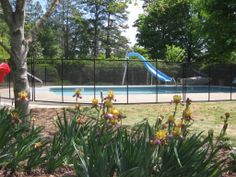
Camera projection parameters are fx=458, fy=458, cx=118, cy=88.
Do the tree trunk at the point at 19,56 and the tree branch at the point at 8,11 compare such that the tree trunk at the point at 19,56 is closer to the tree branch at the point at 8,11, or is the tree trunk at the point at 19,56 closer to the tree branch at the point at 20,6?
the tree branch at the point at 8,11

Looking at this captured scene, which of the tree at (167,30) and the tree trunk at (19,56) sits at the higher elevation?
the tree at (167,30)

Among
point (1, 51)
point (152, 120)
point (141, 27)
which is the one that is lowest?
point (152, 120)

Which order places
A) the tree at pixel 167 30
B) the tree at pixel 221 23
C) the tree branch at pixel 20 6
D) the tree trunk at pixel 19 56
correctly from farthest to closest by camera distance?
the tree at pixel 167 30
the tree at pixel 221 23
the tree branch at pixel 20 6
the tree trunk at pixel 19 56

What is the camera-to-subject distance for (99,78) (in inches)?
1457

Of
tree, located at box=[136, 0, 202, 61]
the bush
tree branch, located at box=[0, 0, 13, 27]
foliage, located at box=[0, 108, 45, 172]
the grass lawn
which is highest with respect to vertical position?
tree, located at box=[136, 0, 202, 61]

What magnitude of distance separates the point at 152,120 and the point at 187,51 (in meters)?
46.6

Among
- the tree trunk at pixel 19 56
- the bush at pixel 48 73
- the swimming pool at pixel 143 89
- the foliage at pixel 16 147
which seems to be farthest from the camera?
the bush at pixel 48 73

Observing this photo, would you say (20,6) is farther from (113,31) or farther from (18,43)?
(113,31)

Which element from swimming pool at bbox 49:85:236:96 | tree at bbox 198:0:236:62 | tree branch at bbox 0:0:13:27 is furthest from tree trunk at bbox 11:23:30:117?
swimming pool at bbox 49:85:236:96

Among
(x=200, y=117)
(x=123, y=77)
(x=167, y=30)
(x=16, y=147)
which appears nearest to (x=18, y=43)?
(x=16, y=147)

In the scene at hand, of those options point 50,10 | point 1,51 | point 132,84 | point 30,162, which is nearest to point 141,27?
point 132,84

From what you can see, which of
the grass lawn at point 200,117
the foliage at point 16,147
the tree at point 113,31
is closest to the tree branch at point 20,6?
the grass lawn at point 200,117

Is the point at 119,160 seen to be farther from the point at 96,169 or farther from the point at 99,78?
the point at 99,78

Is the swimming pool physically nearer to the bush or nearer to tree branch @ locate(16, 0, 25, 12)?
the bush
